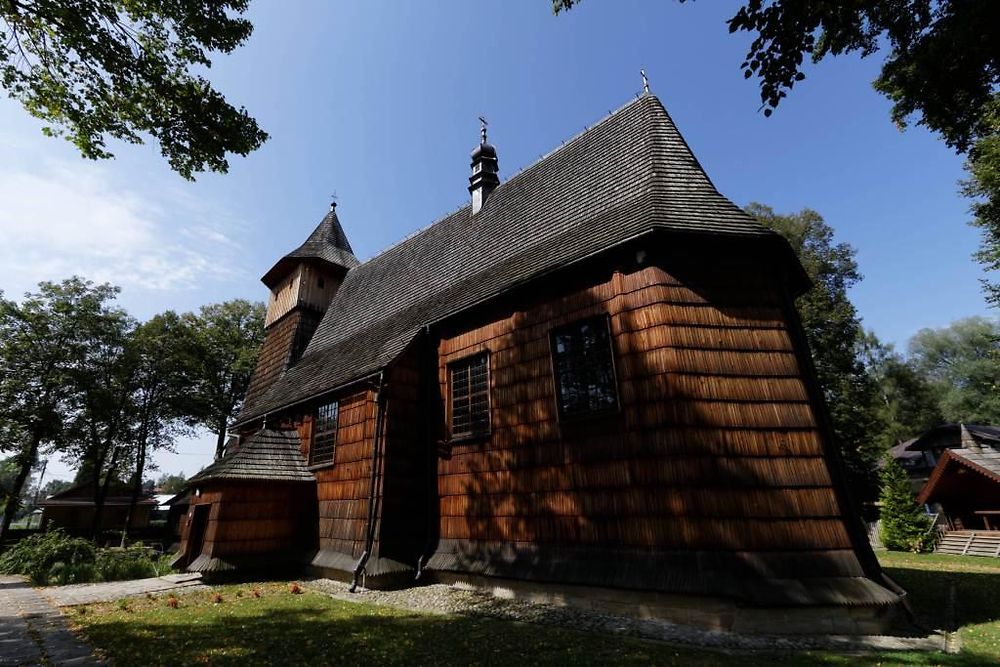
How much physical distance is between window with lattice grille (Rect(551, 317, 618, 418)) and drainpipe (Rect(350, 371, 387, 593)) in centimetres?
430

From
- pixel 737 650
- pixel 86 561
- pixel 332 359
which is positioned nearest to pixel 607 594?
pixel 737 650

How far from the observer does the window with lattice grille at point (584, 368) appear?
844 cm

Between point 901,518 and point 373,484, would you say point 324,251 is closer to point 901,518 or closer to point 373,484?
point 373,484

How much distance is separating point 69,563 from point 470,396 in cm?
1320

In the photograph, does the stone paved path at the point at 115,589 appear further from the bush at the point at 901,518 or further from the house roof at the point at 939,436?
the house roof at the point at 939,436

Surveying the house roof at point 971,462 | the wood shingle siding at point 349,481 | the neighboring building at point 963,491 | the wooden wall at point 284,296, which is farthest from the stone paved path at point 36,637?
the neighboring building at point 963,491

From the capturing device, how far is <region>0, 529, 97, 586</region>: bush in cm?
1255

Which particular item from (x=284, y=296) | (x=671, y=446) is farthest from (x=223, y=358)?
(x=671, y=446)

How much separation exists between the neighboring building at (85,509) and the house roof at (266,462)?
3484 cm

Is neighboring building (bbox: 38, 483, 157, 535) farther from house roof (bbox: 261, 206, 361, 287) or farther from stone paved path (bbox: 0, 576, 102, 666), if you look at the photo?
stone paved path (bbox: 0, 576, 102, 666)

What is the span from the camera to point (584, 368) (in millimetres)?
8812

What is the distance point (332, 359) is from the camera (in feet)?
49.7

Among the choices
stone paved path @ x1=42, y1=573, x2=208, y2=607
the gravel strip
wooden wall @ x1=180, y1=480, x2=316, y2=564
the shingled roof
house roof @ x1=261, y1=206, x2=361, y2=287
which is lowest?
the gravel strip

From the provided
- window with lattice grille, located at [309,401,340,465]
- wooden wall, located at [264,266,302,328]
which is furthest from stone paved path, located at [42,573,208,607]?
wooden wall, located at [264,266,302,328]
